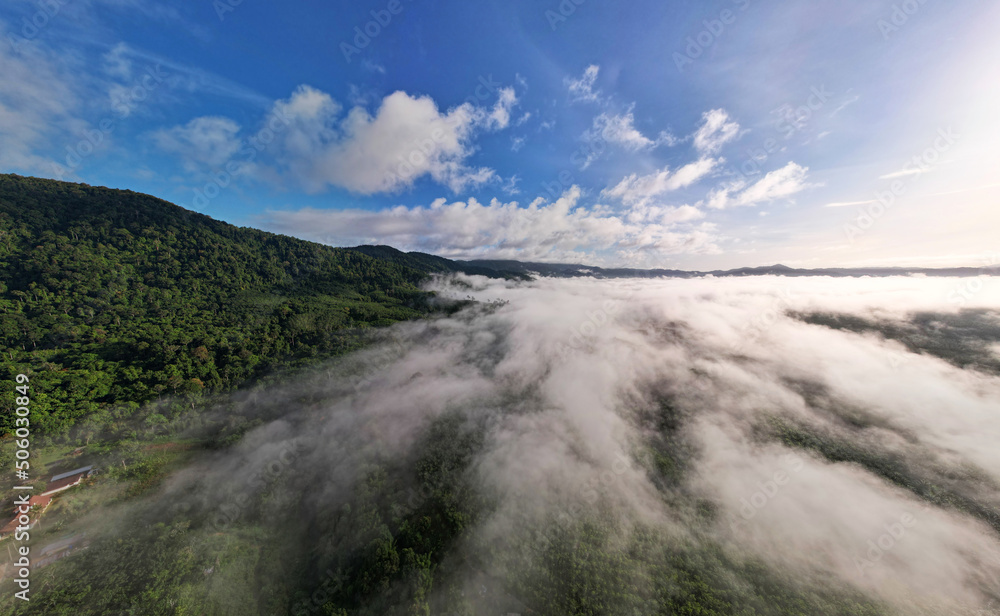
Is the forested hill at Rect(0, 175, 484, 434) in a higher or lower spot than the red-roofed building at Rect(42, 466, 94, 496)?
higher

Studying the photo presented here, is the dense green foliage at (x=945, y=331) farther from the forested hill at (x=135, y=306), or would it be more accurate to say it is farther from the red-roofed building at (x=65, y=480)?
the red-roofed building at (x=65, y=480)

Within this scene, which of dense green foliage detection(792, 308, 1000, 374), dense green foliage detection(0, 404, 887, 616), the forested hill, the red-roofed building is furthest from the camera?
dense green foliage detection(792, 308, 1000, 374)

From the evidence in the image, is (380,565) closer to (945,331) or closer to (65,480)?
(65,480)

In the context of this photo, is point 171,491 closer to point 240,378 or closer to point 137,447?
point 137,447

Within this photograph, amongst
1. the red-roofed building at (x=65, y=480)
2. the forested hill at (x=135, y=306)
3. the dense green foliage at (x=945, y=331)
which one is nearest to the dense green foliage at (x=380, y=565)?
the red-roofed building at (x=65, y=480)

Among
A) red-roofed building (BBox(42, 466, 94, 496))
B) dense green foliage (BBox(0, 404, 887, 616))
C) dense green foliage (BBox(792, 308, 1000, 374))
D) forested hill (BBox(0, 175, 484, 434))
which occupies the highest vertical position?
forested hill (BBox(0, 175, 484, 434))

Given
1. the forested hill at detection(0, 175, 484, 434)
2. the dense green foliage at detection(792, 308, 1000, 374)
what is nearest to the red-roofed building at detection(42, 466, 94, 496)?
the forested hill at detection(0, 175, 484, 434)

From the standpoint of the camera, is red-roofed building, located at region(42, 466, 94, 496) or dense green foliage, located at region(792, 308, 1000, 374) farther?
dense green foliage, located at region(792, 308, 1000, 374)

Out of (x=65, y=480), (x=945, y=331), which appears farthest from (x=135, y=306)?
(x=945, y=331)

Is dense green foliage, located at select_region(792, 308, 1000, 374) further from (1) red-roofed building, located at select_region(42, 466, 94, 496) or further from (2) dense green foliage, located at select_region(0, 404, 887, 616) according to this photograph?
(1) red-roofed building, located at select_region(42, 466, 94, 496)
